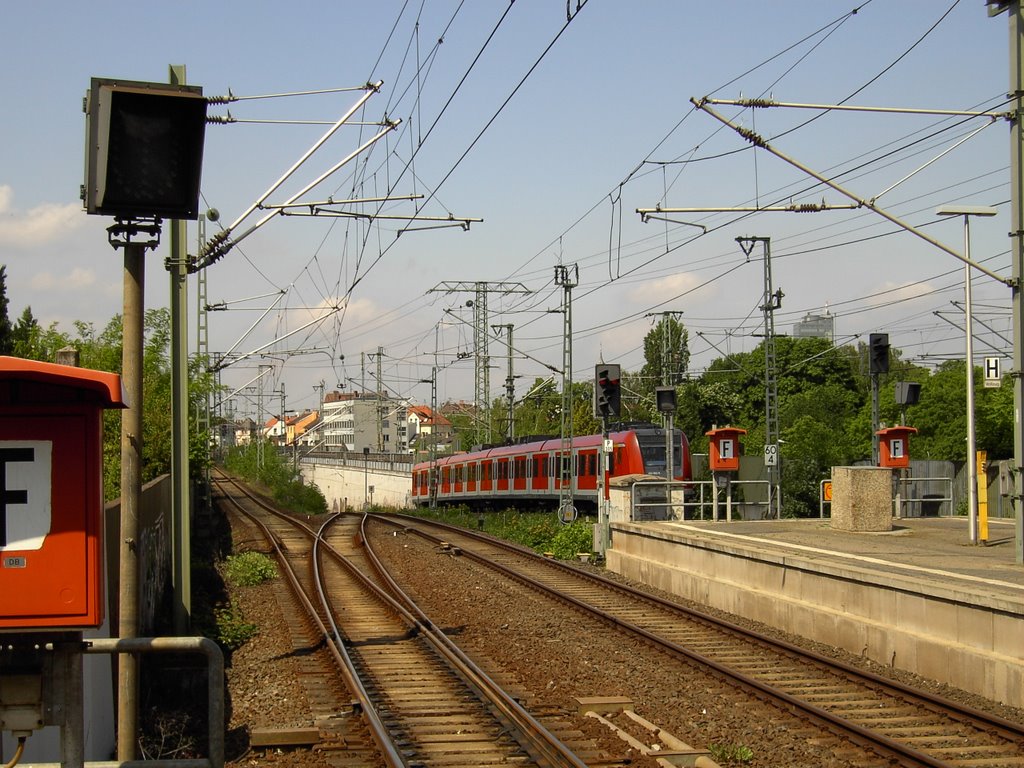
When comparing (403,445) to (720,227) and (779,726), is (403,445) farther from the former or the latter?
(779,726)

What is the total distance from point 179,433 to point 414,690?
166 inches

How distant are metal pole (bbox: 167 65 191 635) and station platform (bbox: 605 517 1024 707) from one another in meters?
7.60

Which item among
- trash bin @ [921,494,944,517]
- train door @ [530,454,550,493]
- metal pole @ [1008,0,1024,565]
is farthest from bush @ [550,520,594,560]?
metal pole @ [1008,0,1024,565]

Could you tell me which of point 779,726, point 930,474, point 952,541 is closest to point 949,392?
point 930,474

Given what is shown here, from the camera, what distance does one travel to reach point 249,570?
67.7 feet

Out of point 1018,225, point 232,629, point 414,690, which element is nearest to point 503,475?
point 232,629

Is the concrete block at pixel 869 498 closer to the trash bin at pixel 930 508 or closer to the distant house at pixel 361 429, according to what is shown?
the trash bin at pixel 930 508

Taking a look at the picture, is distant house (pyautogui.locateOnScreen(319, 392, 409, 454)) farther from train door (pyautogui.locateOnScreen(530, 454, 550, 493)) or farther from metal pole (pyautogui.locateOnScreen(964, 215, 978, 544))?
metal pole (pyautogui.locateOnScreen(964, 215, 978, 544))

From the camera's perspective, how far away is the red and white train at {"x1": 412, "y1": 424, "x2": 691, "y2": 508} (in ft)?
107

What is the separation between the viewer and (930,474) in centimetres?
2994

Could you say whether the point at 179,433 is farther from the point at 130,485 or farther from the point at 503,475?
the point at 503,475

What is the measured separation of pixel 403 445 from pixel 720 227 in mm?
138880

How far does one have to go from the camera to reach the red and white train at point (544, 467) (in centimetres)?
3275

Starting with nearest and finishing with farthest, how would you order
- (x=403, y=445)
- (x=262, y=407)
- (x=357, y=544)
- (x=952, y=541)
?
1. (x=952, y=541)
2. (x=357, y=544)
3. (x=262, y=407)
4. (x=403, y=445)
